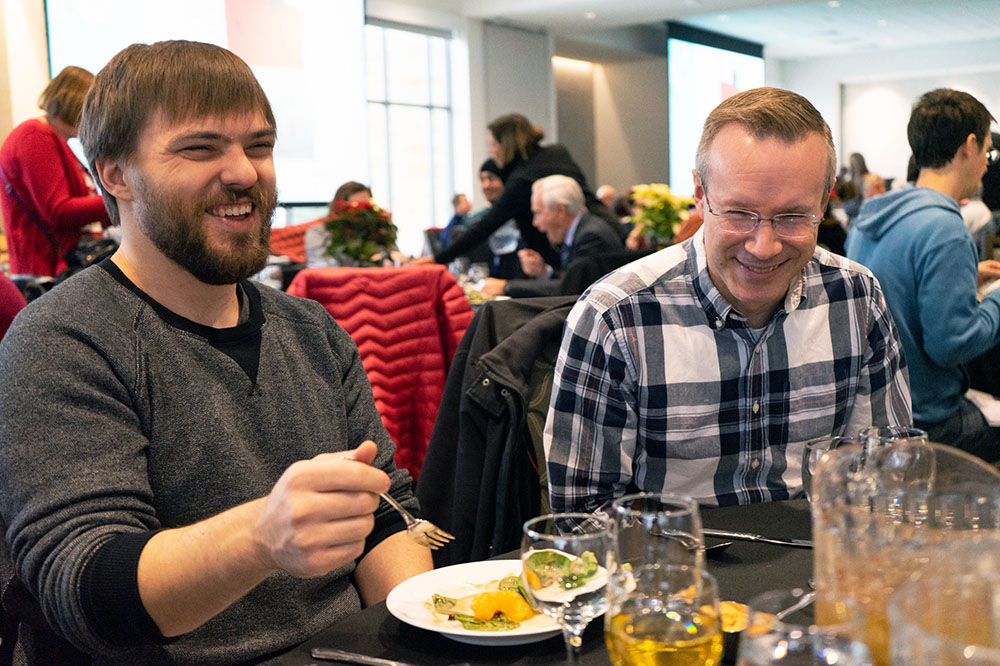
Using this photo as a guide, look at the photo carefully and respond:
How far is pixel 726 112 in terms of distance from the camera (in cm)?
162

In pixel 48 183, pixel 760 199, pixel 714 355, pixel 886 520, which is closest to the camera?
pixel 886 520

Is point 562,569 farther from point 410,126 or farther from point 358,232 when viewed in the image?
point 410,126

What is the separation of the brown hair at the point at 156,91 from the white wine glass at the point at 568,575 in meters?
0.85

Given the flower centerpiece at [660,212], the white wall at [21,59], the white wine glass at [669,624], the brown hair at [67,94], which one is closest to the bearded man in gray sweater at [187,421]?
the white wine glass at [669,624]

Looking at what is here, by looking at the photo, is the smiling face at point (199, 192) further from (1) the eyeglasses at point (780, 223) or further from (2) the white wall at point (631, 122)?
(2) the white wall at point (631, 122)

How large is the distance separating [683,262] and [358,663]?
1.02 m

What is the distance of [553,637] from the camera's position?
102 cm

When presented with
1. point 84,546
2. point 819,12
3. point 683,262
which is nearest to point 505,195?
point 683,262

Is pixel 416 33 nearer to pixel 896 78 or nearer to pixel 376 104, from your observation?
pixel 376 104

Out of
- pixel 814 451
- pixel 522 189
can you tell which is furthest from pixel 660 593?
pixel 522 189

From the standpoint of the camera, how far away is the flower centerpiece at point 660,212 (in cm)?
473

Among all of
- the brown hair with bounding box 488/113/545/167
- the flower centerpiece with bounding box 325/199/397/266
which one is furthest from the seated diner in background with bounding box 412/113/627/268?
the flower centerpiece with bounding box 325/199/397/266

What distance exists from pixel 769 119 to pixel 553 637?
3.14 ft

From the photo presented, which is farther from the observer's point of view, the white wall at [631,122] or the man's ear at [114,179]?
the white wall at [631,122]
